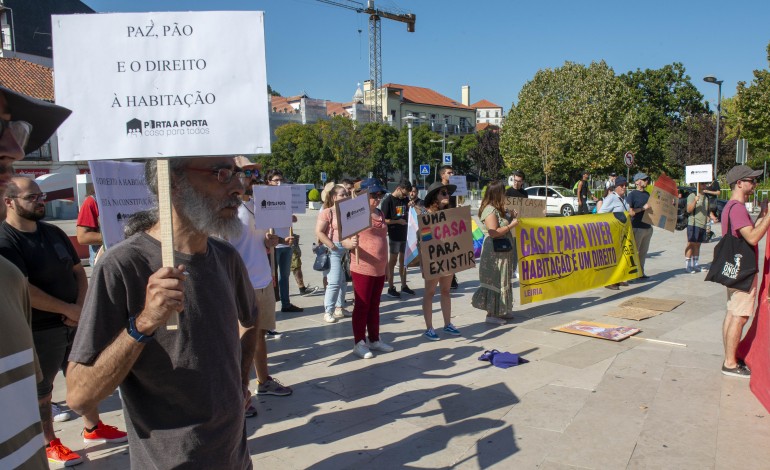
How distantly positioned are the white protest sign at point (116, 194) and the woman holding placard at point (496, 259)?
4.22 metres

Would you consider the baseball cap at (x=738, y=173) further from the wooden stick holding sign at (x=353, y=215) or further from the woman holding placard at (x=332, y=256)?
the woman holding placard at (x=332, y=256)

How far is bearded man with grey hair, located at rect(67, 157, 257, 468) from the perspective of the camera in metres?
1.71

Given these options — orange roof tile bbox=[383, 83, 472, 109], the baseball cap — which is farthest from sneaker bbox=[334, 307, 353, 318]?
orange roof tile bbox=[383, 83, 472, 109]

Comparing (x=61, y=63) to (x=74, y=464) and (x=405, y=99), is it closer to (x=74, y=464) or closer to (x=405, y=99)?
(x=74, y=464)

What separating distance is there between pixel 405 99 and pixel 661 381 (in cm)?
9058

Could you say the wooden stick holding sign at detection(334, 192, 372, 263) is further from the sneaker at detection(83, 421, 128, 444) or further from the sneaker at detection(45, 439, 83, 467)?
the sneaker at detection(45, 439, 83, 467)

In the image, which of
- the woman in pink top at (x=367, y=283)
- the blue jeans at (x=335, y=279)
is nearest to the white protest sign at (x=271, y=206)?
the woman in pink top at (x=367, y=283)

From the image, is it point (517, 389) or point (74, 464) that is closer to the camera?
point (74, 464)

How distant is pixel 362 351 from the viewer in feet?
18.9

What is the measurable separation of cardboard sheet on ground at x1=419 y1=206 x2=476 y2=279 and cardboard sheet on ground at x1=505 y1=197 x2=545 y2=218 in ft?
8.69

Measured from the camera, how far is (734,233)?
500 cm

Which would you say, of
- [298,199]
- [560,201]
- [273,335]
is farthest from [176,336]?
[560,201]

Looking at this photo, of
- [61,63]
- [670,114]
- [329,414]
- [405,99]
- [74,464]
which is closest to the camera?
[61,63]

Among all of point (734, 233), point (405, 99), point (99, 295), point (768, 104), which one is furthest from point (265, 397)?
point (405, 99)
